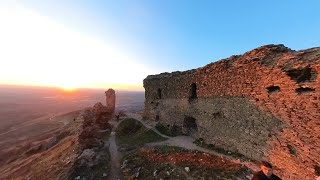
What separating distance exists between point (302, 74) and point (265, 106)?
11.1ft

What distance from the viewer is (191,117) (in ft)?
93.1

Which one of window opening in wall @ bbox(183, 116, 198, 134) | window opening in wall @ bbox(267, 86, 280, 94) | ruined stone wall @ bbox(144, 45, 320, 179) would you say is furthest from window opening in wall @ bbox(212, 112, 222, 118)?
window opening in wall @ bbox(267, 86, 280, 94)

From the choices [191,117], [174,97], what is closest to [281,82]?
[191,117]

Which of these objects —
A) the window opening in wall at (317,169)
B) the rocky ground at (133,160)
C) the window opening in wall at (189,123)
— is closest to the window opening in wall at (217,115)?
the rocky ground at (133,160)

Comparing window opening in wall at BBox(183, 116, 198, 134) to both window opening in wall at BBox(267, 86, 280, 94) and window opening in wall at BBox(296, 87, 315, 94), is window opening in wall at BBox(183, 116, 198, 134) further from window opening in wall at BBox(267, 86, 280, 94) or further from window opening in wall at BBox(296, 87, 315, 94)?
window opening in wall at BBox(296, 87, 315, 94)

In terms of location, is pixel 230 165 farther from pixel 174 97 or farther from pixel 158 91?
pixel 158 91

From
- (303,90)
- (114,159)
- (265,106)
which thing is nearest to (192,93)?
(114,159)

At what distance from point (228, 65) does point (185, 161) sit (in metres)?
8.75

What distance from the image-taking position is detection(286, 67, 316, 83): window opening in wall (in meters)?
15.0

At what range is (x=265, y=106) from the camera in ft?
59.2

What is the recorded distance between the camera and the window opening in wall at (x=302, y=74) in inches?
589

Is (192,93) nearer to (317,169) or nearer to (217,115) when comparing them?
(217,115)

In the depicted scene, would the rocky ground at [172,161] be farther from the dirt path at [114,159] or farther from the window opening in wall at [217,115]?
the window opening in wall at [217,115]

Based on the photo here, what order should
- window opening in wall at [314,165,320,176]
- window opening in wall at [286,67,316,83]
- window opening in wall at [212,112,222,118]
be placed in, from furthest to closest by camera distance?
window opening in wall at [212,112,222,118] < window opening in wall at [286,67,316,83] < window opening in wall at [314,165,320,176]
